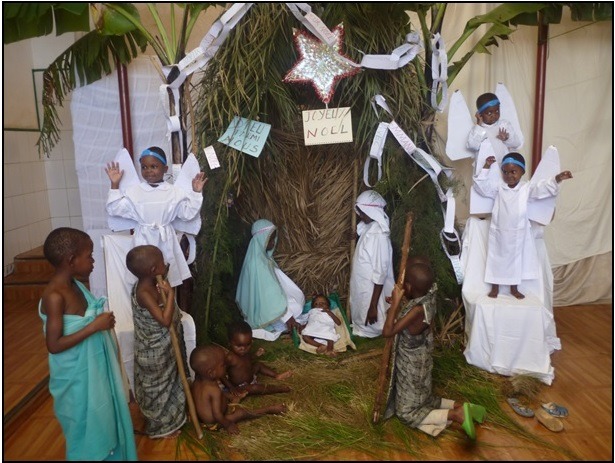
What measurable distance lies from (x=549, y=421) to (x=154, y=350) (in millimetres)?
2052

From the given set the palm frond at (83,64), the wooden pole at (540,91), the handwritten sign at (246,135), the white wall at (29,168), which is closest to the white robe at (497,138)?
the wooden pole at (540,91)

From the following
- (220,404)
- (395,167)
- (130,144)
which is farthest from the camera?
(130,144)

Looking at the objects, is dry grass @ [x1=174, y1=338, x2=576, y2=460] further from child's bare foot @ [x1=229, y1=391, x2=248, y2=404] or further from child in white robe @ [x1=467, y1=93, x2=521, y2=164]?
child in white robe @ [x1=467, y1=93, x2=521, y2=164]

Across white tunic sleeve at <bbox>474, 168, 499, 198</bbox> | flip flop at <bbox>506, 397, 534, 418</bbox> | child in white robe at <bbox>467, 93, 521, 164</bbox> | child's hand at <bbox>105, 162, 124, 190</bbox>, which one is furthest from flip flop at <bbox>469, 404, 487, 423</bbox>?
child's hand at <bbox>105, 162, 124, 190</bbox>

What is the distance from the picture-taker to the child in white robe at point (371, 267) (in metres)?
3.71

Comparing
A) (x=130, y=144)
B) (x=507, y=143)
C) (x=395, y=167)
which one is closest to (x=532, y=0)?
(x=507, y=143)

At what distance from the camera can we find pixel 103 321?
7.36 ft

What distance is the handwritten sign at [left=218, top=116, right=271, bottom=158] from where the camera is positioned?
10.7 feet

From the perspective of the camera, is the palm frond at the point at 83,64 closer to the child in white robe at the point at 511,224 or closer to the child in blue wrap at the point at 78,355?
the child in blue wrap at the point at 78,355

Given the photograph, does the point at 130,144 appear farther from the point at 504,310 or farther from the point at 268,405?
the point at 504,310

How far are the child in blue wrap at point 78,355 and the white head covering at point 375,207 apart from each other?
1985 mm

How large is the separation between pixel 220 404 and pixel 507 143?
2462mm

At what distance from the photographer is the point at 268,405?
2.99m

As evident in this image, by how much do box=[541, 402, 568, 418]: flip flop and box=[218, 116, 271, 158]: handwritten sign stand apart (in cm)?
219
